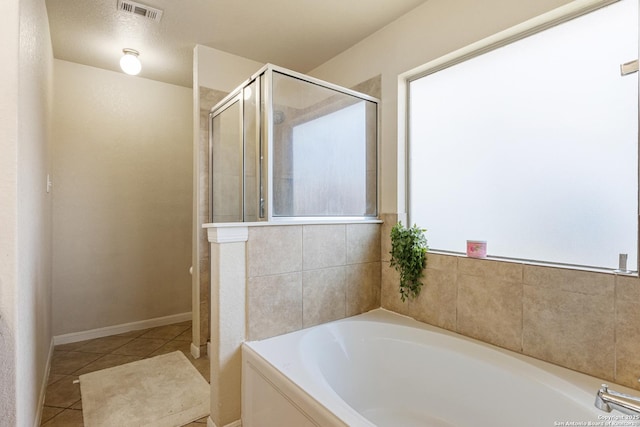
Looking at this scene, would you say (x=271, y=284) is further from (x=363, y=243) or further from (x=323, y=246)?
(x=363, y=243)

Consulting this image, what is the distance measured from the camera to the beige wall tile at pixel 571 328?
4.48ft

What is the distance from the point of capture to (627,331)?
1315 millimetres

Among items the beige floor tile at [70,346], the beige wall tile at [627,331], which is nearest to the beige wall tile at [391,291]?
the beige wall tile at [627,331]

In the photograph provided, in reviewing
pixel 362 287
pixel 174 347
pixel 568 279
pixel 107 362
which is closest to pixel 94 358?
pixel 107 362

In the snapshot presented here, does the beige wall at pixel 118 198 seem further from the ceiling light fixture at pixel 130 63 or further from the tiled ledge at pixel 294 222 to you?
the tiled ledge at pixel 294 222

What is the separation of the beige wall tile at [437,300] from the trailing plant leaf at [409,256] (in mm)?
50

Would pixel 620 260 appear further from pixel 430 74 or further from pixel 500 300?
pixel 430 74

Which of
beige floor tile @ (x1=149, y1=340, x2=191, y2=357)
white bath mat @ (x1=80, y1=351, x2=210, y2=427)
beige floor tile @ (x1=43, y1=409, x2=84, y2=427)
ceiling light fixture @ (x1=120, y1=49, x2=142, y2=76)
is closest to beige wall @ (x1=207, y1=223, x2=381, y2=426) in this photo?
white bath mat @ (x1=80, y1=351, x2=210, y2=427)

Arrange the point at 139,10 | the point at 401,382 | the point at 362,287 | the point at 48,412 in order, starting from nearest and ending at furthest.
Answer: the point at 401,382
the point at 48,412
the point at 139,10
the point at 362,287

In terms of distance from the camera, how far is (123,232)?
3.19m

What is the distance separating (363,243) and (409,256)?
1.09 ft

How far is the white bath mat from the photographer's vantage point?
72.7 inches

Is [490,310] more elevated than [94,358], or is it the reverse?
[490,310]

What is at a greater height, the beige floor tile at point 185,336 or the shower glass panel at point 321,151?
the shower glass panel at point 321,151
